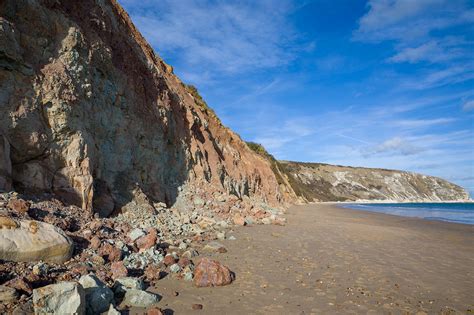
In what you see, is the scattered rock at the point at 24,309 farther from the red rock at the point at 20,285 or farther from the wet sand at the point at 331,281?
the wet sand at the point at 331,281

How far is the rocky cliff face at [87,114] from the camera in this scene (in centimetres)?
896

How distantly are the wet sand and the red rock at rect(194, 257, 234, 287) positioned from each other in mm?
152

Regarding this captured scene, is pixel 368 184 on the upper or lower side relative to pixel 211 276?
upper

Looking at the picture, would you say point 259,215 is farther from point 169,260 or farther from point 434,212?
point 434,212

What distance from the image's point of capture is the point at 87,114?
11289mm

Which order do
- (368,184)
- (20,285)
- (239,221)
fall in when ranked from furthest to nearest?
(368,184) → (239,221) → (20,285)

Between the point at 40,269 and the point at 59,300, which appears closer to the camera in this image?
the point at 59,300

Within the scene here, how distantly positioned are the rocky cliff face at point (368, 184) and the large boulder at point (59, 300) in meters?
96.2

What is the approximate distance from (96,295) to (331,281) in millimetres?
4773

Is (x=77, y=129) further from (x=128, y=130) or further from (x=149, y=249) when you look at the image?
(x=149, y=249)

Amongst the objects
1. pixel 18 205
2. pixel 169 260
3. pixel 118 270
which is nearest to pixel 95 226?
pixel 18 205

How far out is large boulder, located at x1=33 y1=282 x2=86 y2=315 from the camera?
12.9ft

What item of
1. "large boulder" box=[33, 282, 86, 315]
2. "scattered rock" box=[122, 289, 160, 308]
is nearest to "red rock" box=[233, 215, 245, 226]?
"scattered rock" box=[122, 289, 160, 308]

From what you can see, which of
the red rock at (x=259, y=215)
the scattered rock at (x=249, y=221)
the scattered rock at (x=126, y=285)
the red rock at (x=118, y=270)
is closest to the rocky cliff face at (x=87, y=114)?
the red rock at (x=259, y=215)
